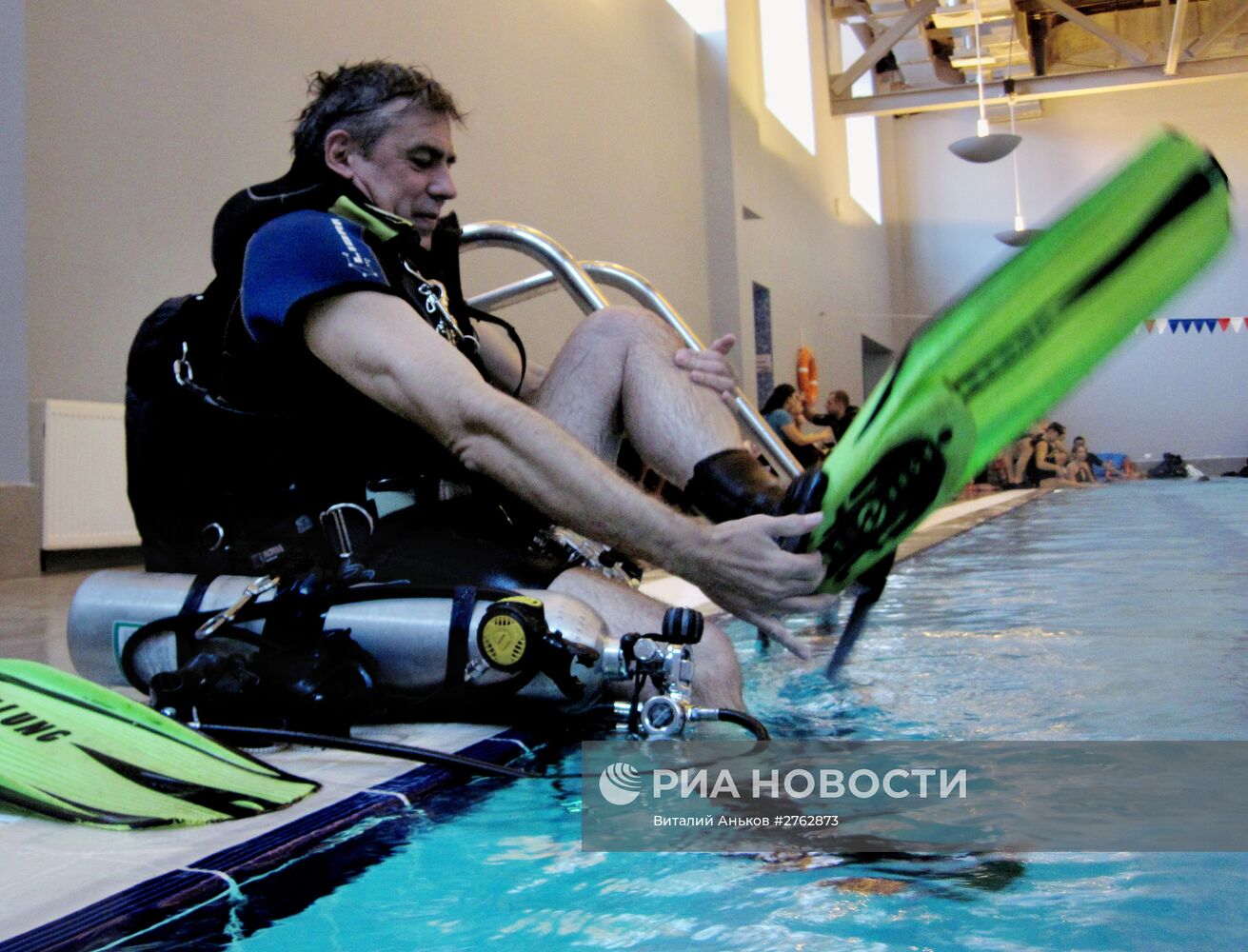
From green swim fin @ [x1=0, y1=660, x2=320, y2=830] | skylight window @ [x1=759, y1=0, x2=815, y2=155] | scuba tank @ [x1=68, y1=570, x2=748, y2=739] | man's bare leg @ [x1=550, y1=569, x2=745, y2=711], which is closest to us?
green swim fin @ [x1=0, y1=660, x2=320, y2=830]

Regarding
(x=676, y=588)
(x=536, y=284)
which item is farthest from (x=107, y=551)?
(x=536, y=284)

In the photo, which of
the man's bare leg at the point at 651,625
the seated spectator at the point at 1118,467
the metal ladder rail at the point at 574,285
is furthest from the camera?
the seated spectator at the point at 1118,467

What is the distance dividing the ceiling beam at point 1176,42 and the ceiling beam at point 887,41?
8.89 ft

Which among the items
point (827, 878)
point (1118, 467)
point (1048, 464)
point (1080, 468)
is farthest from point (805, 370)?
point (827, 878)

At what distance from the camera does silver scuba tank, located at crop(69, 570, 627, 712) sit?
148 cm

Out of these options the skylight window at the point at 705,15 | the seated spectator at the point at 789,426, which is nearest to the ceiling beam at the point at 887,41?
the skylight window at the point at 705,15

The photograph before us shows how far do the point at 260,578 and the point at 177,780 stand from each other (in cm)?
41

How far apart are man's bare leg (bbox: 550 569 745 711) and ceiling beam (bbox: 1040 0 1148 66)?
1430 cm

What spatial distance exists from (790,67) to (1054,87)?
3.75 metres

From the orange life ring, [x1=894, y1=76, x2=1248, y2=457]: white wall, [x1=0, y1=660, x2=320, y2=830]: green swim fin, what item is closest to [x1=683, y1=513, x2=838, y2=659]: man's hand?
[x1=0, y1=660, x2=320, y2=830]: green swim fin

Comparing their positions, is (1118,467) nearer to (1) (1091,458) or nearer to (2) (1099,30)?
(1) (1091,458)

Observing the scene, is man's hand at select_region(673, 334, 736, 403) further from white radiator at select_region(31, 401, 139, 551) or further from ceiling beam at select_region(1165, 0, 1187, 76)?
ceiling beam at select_region(1165, 0, 1187, 76)

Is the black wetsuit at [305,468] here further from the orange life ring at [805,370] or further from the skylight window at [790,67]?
the skylight window at [790,67]

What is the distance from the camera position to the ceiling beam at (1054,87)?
15.3 m
